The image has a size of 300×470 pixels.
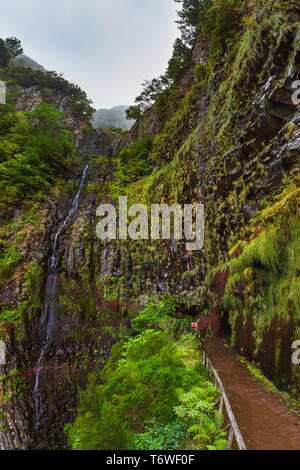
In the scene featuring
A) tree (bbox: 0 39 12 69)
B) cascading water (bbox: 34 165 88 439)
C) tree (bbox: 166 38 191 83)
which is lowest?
cascading water (bbox: 34 165 88 439)

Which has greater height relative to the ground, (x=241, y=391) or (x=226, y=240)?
(x=226, y=240)

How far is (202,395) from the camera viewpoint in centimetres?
462

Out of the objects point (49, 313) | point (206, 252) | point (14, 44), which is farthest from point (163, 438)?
point (14, 44)

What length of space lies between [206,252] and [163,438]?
748cm

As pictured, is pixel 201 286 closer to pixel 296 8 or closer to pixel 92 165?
pixel 296 8

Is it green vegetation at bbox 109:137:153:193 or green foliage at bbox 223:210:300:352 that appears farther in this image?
green vegetation at bbox 109:137:153:193

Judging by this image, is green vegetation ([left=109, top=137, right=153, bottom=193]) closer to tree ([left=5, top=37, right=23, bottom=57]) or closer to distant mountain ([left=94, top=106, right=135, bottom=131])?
tree ([left=5, top=37, right=23, bottom=57])

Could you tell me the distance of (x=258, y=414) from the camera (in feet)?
12.8

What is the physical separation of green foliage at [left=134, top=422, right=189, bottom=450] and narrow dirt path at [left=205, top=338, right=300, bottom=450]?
3.20 feet

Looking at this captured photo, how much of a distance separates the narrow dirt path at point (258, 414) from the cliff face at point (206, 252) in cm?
56

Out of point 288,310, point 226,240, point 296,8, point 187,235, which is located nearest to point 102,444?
point 288,310

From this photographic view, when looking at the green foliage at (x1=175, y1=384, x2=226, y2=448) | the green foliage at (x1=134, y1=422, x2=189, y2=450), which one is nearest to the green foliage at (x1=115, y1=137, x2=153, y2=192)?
the green foliage at (x1=175, y1=384, x2=226, y2=448)

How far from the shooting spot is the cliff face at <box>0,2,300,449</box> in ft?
19.4
